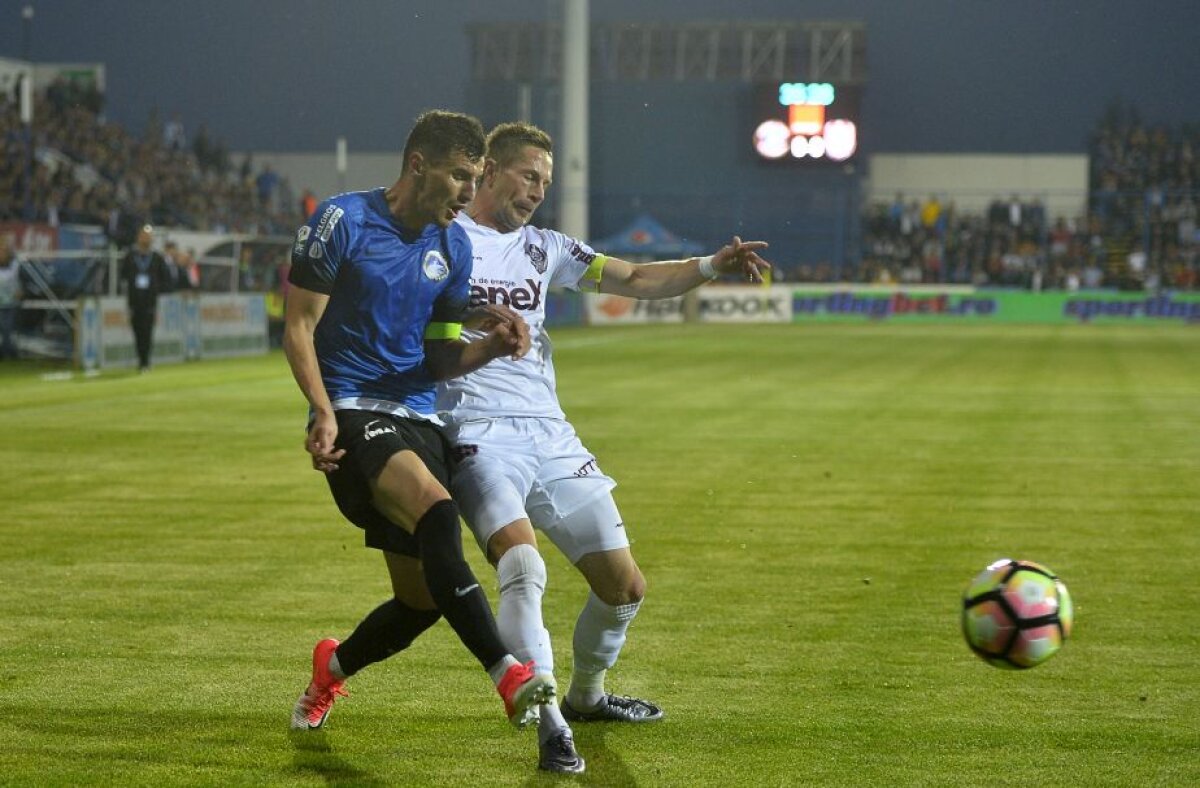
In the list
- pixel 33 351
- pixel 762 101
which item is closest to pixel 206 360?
pixel 33 351

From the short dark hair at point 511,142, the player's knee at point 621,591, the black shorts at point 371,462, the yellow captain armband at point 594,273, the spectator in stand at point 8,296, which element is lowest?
the spectator in stand at point 8,296

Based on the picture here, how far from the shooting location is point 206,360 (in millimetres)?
28453

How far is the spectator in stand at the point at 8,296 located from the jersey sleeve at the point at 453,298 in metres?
22.1

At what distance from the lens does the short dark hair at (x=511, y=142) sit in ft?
19.4

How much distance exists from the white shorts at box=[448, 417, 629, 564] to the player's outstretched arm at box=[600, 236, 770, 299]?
815mm

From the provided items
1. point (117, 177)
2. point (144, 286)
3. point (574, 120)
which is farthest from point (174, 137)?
point (144, 286)

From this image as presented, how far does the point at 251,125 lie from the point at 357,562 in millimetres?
44366

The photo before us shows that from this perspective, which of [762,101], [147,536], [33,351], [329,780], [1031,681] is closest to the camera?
[329,780]

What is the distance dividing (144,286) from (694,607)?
17.7 meters

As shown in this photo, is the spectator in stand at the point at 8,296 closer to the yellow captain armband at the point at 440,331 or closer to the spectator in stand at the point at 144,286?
the spectator in stand at the point at 144,286

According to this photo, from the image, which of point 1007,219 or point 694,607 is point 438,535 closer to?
point 694,607

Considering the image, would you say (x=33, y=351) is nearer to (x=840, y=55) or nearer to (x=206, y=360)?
(x=206, y=360)

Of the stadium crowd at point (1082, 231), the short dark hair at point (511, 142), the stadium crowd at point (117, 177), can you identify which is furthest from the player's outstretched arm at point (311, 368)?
the stadium crowd at point (1082, 231)

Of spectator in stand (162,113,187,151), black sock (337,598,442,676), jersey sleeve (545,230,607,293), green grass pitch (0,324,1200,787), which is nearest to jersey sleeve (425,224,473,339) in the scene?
jersey sleeve (545,230,607,293)
